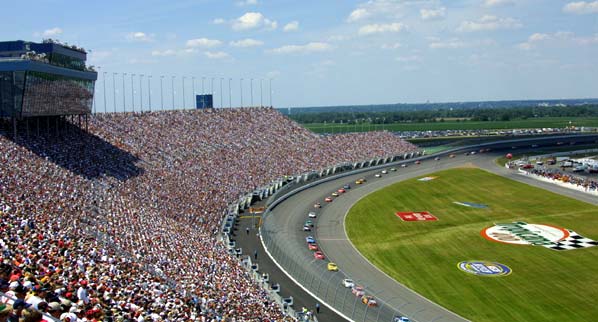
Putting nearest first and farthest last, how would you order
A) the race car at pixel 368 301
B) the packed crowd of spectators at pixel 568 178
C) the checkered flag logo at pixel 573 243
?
1. the race car at pixel 368 301
2. the checkered flag logo at pixel 573 243
3. the packed crowd of spectators at pixel 568 178

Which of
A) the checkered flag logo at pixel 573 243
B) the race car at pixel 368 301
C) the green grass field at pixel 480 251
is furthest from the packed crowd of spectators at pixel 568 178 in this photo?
the race car at pixel 368 301

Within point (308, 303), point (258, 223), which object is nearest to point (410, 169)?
point (258, 223)

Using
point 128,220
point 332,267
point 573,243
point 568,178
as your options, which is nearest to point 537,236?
point 573,243

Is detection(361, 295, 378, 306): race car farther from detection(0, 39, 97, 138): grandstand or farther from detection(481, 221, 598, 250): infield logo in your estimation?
detection(0, 39, 97, 138): grandstand

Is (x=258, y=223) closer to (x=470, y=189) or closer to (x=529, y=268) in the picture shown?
(x=529, y=268)

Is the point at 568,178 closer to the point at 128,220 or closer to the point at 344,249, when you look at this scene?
the point at 344,249

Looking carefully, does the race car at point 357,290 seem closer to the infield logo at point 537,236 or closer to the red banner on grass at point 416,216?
the infield logo at point 537,236
